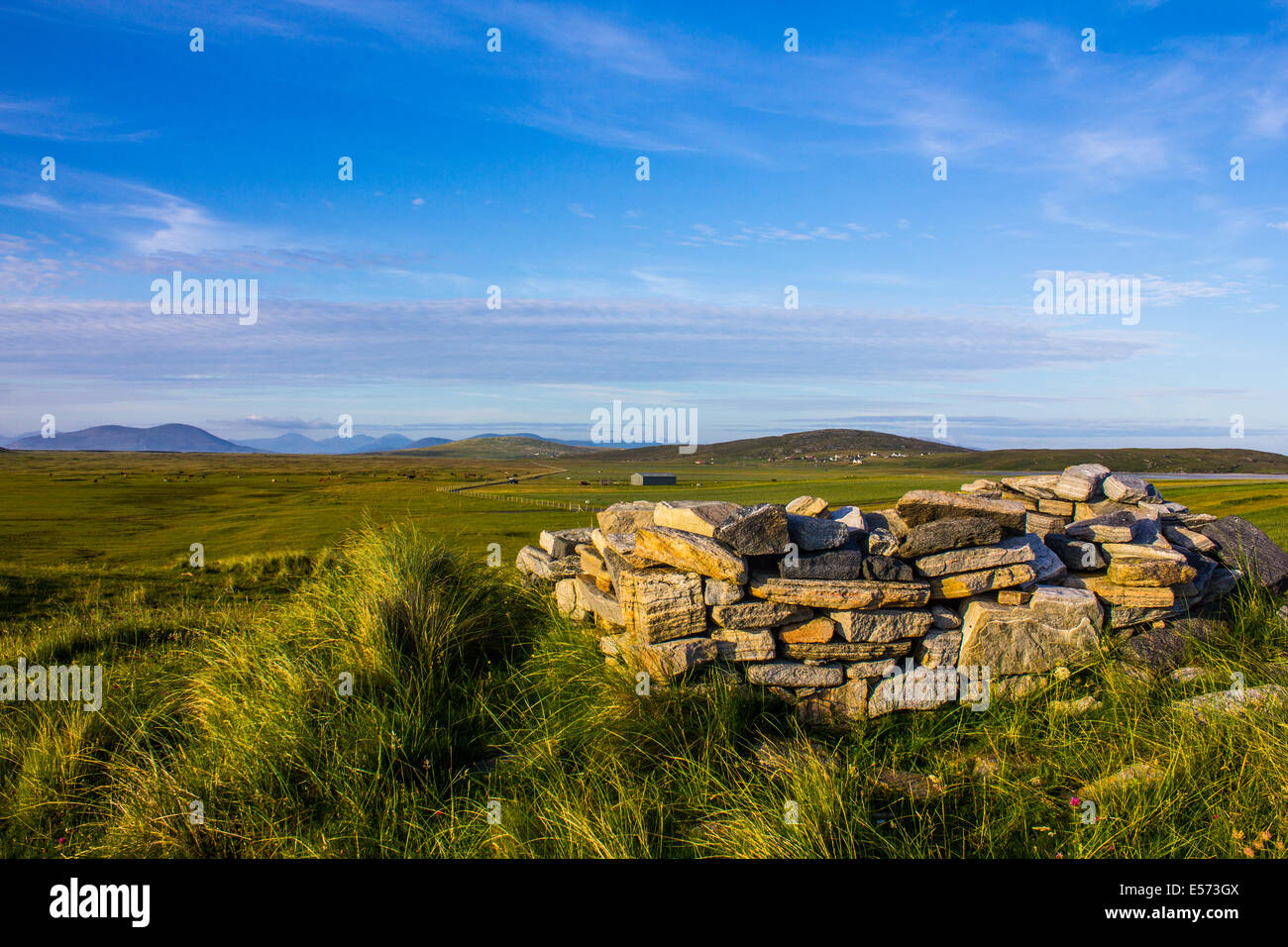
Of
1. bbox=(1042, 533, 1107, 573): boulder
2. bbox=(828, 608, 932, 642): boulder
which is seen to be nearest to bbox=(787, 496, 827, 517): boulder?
bbox=(828, 608, 932, 642): boulder

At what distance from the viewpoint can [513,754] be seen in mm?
6238

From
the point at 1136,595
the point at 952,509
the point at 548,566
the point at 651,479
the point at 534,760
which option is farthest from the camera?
the point at 651,479

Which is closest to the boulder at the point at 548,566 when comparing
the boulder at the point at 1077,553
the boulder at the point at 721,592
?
the boulder at the point at 721,592

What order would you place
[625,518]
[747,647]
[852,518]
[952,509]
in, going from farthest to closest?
[625,518]
[852,518]
[952,509]
[747,647]

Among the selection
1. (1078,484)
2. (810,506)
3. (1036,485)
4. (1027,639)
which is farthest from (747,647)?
(1078,484)

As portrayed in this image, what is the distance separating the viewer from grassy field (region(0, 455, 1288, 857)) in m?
5.02

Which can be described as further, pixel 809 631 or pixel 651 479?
pixel 651 479

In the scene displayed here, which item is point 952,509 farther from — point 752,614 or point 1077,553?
point 752,614

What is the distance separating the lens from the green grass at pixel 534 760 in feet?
16.4

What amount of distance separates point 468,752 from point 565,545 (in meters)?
4.19

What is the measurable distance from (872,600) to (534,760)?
12.8 feet

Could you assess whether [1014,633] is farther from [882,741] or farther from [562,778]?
[562,778]
